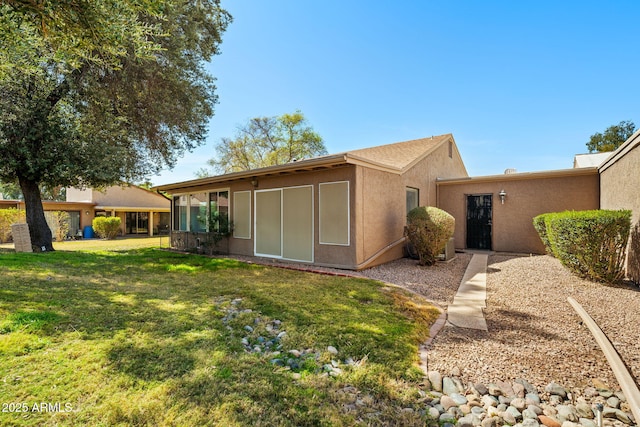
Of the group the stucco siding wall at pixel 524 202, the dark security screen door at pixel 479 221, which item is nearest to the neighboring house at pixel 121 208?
the dark security screen door at pixel 479 221

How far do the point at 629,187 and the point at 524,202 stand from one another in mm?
3933

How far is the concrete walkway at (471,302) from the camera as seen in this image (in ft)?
13.4

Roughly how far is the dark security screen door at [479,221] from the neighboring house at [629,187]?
136 inches

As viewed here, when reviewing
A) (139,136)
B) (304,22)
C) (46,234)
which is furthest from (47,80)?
(304,22)

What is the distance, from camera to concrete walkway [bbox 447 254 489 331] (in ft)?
13.4

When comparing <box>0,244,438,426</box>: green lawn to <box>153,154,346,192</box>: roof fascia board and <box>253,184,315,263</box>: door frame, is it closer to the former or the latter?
<box>253,184,315,263</box>: door frame

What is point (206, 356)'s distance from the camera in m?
2.79

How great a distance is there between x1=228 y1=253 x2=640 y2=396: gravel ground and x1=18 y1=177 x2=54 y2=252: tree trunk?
40.2 feet

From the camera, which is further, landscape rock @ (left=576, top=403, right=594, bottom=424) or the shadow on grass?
the shadow on grass

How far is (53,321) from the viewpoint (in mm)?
3354

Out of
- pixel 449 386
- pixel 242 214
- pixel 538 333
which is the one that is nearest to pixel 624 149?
pixel 538 333

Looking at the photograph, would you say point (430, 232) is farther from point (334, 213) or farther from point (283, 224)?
point (283, 224)

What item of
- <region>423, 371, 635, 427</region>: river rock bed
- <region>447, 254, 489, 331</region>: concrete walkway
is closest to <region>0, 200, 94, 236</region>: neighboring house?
<region>447, 254, 489, 331</region>: concrete walkway

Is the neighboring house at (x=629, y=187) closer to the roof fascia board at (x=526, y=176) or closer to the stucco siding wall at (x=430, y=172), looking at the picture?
the roof fascia board at (x=526, y=176)
